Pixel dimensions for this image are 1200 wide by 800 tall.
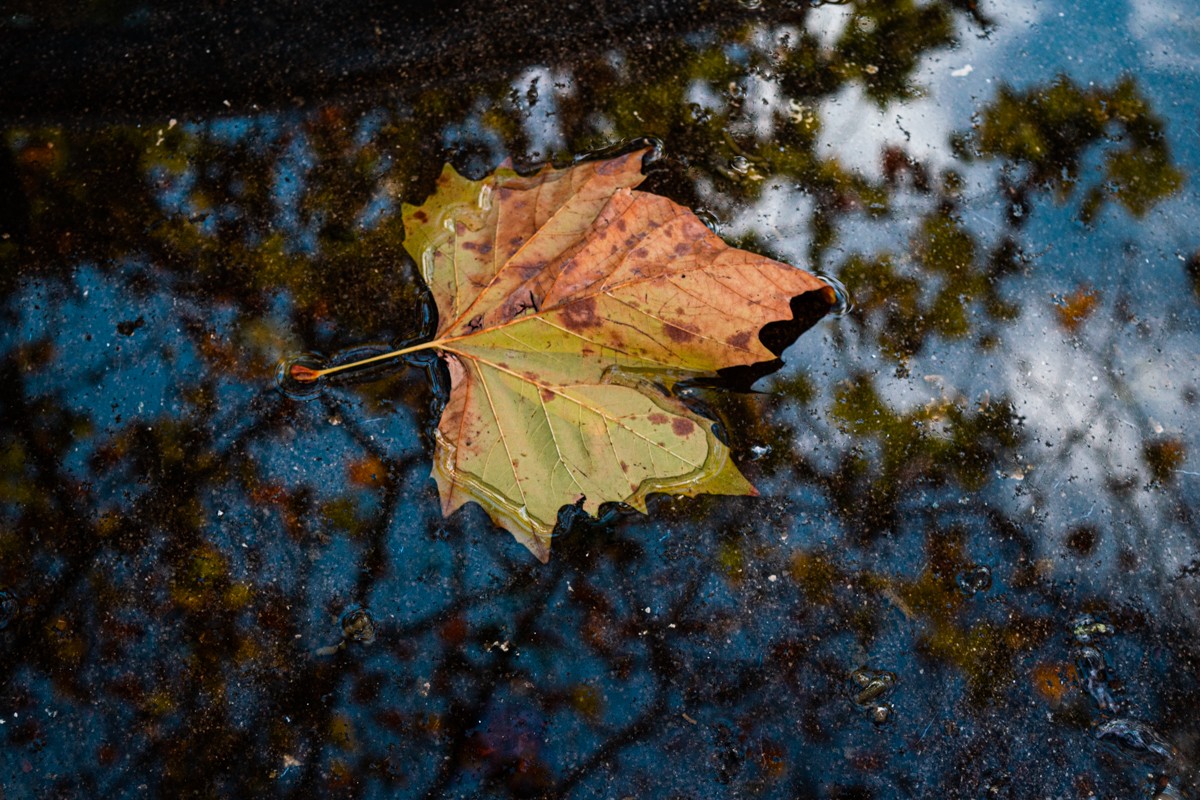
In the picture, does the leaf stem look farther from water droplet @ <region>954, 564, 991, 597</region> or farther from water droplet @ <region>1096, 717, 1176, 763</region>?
water droplet @ <region>1096, 717, 1176, 763</region>

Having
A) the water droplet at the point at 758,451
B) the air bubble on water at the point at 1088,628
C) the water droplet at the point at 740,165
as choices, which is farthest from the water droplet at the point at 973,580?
the water droplet at the point at 740,165

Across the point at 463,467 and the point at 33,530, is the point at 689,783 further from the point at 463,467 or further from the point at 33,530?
the point at 33,530

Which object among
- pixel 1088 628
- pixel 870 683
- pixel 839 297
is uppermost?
pixel 839 297

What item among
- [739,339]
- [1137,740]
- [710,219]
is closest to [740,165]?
[710,219]

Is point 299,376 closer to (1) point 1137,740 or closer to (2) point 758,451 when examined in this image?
(2) point 758,451

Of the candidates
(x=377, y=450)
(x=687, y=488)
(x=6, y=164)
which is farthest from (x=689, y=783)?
(x=6, y=164)

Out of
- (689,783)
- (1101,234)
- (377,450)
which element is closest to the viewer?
(689,783)

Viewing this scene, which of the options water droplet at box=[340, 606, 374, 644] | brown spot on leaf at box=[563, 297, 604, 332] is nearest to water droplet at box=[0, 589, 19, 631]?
water droplet at box=[340, 606, 374, 644]
